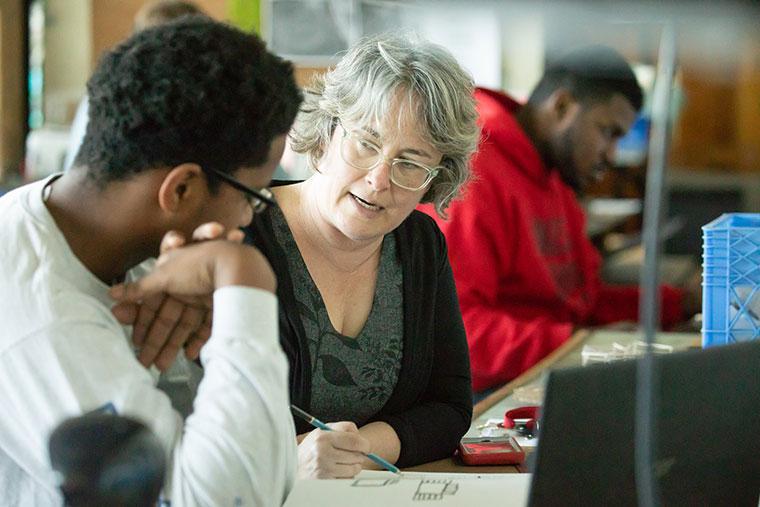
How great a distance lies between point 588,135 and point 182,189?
6.56 feet

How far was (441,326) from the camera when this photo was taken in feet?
5.41

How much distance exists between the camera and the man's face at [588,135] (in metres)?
2.79

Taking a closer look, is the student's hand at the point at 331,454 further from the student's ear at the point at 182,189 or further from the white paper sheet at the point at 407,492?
the student's ear at the point at 182,189

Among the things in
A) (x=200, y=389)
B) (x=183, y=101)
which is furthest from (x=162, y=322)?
(x=183, y=101)

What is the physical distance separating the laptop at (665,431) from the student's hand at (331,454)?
0.41 metres

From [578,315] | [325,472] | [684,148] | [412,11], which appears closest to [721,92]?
[684,148]

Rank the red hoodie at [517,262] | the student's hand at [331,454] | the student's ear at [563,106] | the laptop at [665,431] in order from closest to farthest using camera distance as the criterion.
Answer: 1. the laptop at [665,431]
2. the student's hand at [331,454]
3. the red hoodie at [517,262]
4. the student's ear at [563,106]

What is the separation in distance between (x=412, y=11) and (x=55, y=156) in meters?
3.91

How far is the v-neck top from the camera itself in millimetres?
1534

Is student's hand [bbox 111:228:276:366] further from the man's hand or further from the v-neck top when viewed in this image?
the v-neck top

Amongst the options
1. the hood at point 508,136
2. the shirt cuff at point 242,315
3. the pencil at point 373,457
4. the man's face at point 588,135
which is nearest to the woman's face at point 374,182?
the pencil at point 373,457

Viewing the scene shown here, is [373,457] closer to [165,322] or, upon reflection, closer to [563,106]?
[165,322]

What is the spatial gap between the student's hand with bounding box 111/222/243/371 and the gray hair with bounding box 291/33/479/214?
1.82 ft

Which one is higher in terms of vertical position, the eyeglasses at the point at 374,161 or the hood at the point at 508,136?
the eyeglasses at the point at 374,161
